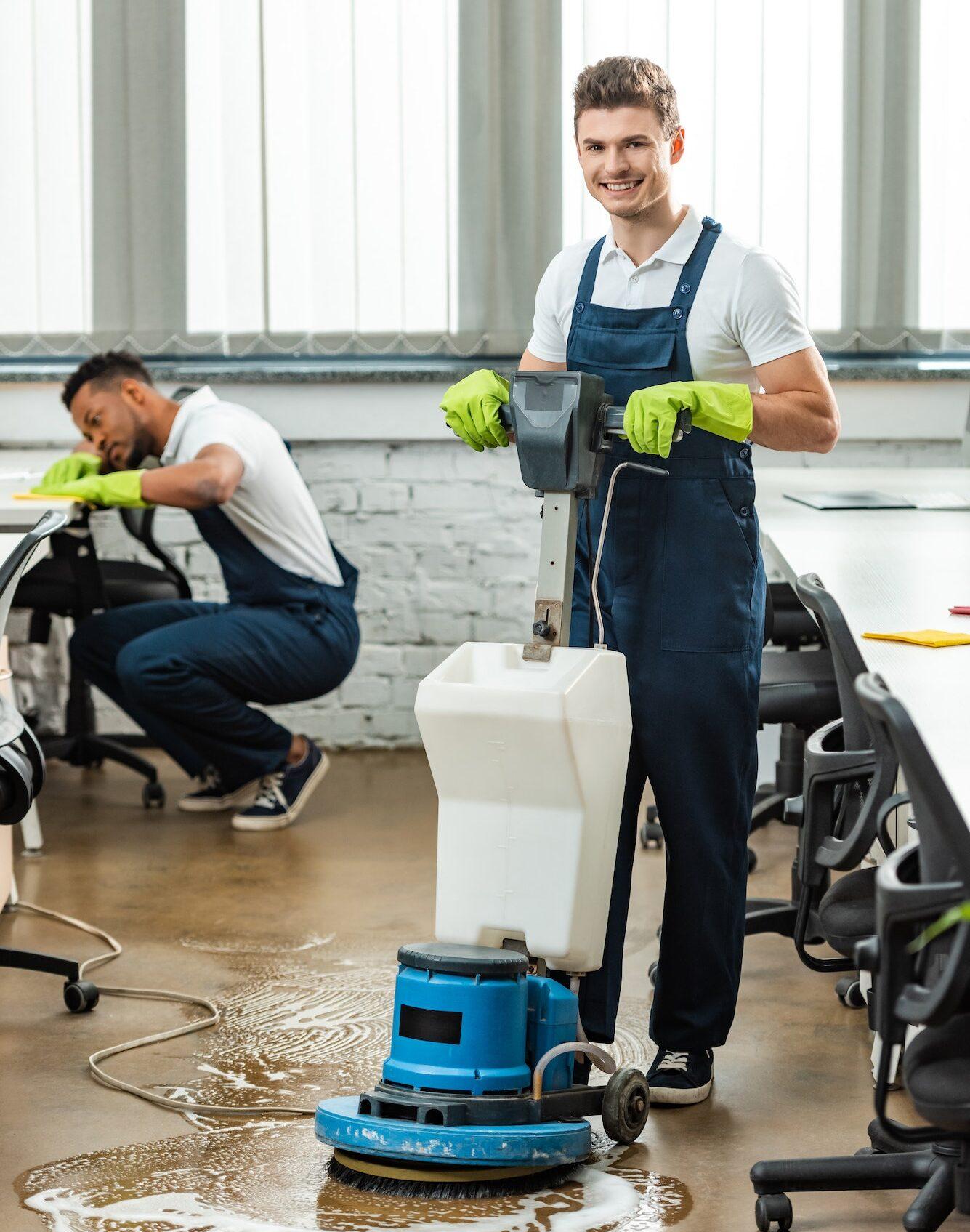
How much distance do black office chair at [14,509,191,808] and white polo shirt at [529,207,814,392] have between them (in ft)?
7.33

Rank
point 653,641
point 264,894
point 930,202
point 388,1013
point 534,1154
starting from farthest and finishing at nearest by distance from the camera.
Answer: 1. point 930,202
2. point 264,894
3. point 388,1013
4. point 653,641
5. point 534,1154

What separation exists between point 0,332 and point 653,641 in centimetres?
347

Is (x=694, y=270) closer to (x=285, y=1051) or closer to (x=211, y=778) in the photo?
(x=285, y=1051)

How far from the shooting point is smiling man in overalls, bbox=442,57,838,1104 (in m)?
2.34

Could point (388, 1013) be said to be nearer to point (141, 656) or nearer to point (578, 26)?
point (141, 656)

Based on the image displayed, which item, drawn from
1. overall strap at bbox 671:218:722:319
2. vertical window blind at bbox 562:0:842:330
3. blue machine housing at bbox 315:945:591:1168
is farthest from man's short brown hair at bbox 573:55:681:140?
vertical window blind at bbox 562:0:842:330

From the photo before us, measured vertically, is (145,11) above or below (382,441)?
above

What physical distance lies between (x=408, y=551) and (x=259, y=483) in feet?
3.55

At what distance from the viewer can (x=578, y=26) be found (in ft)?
16.4

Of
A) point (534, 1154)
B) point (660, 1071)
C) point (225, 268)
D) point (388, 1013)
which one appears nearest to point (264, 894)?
point (388, 1013)

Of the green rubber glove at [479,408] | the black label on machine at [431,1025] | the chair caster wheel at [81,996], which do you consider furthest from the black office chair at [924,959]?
the chair caster wheel at [81,996]

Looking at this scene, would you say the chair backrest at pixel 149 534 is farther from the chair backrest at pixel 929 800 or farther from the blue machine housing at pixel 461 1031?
the chair backrest at pixel 929 800

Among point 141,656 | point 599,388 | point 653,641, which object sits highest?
point 599,388

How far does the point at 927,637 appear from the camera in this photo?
7.34ft
